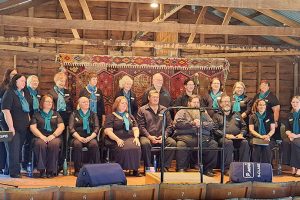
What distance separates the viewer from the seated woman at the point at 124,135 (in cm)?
657

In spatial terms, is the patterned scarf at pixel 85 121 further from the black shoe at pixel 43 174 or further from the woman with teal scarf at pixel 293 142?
the woman with teal scarf at pixel 293 142

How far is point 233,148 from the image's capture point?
700 centimetres

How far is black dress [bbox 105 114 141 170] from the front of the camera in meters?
6.55

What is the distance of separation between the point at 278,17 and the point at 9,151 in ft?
17.5

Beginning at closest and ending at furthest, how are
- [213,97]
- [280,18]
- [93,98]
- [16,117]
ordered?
[16,117] < [93,98] < [213,97] < [280,18]

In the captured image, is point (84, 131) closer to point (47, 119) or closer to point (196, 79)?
point (47, 119)

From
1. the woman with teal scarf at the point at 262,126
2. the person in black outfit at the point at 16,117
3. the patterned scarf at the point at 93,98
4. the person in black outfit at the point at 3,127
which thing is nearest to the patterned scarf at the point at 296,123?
the woman with teal scarf at the point at 262,126

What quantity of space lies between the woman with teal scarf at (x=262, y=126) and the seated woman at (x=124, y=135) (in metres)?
1.73

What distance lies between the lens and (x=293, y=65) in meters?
10.8

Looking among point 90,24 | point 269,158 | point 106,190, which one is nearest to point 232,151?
point 269,158

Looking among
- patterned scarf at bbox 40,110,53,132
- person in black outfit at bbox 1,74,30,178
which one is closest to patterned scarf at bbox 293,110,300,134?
patterned scarf at bbox 40,110,53,132

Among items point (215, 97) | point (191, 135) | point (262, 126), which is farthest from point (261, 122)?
point (191, 135)

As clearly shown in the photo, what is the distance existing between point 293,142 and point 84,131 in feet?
9.62

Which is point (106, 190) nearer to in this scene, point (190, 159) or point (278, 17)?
point (190, 159)
